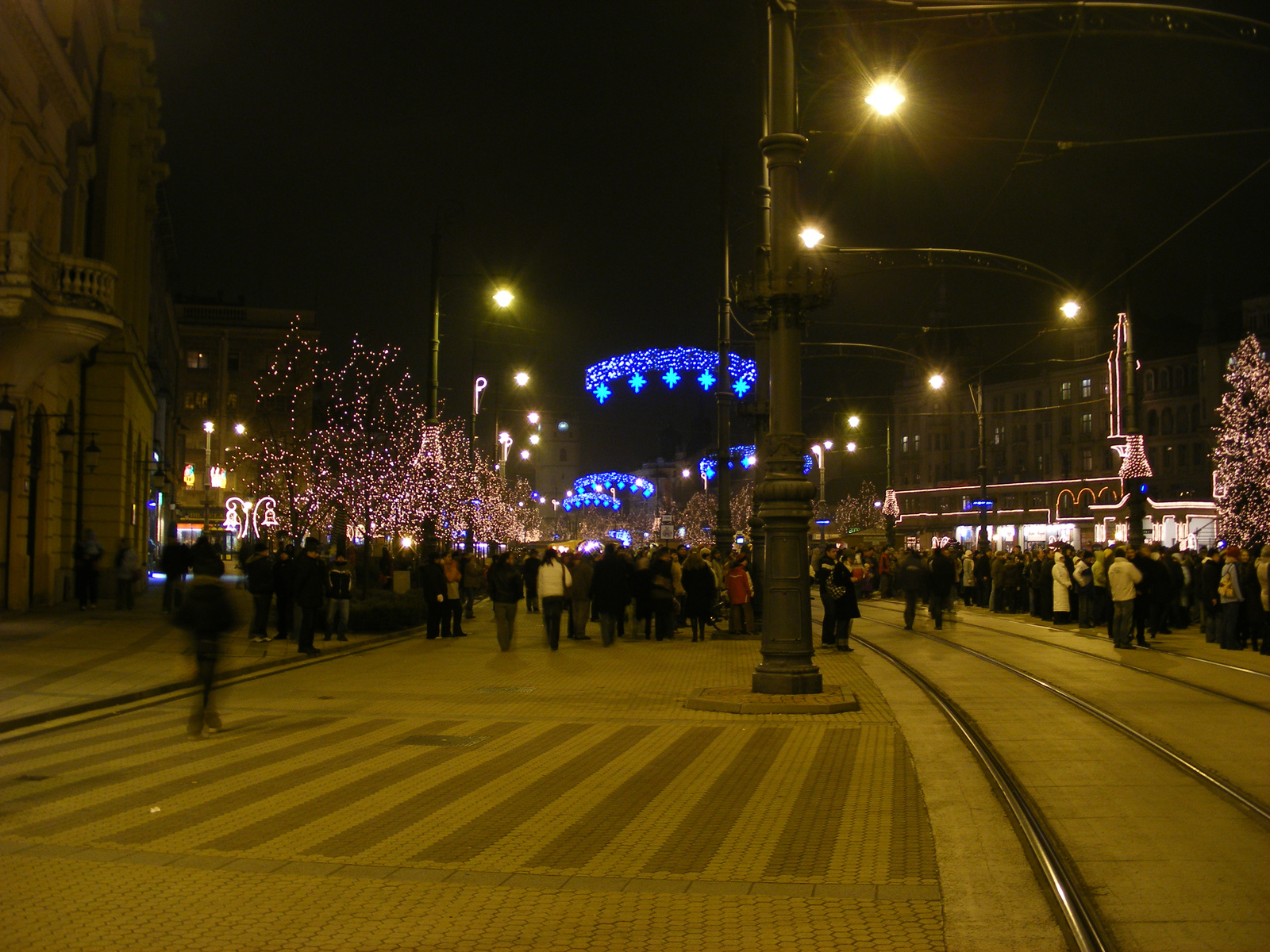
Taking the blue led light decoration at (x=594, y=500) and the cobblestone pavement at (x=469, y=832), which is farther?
the blue led light decoration at (x=594, y=500)

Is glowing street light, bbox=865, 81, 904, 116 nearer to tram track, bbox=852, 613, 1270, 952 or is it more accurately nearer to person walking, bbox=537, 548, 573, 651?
tram track, bbox=852, 613, 1270, 952

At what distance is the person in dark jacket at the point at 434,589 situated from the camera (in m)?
23.4

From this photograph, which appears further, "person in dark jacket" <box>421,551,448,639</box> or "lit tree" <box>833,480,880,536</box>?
"lit tree" <box>833,480,880,536</box>

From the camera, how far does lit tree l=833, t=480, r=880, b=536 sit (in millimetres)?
96812

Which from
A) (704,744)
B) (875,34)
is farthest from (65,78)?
(704,744)

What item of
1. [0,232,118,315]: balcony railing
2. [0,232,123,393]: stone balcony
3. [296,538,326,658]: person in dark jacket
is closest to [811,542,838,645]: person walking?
[296,538,326,658]: person in dark jacket

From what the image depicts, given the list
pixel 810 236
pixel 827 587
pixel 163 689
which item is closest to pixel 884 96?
pixel 810 236

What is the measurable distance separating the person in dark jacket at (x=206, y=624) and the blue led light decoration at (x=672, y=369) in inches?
748

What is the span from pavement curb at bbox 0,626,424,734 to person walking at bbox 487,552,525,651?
267cm

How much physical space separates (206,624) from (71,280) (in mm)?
14246

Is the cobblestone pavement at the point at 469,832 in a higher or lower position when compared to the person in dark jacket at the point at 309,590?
lower

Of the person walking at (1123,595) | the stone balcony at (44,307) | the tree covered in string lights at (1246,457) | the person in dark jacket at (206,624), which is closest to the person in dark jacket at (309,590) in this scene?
the stone balcony at (44,307)

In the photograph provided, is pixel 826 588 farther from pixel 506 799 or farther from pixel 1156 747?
pixel 506 799

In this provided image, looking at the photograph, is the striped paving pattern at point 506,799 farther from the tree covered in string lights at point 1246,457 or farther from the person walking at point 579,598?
the tree covered in string lights at point 1246,457
